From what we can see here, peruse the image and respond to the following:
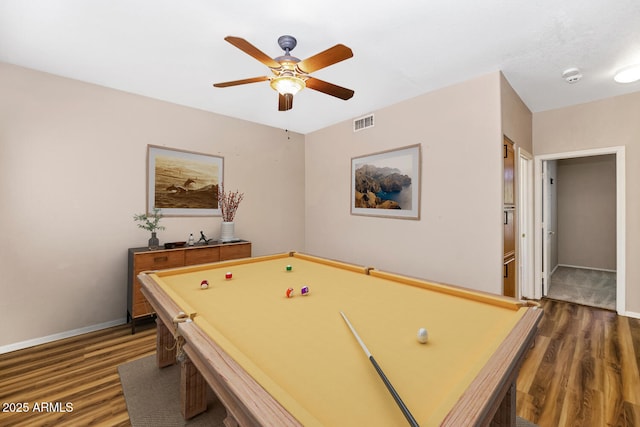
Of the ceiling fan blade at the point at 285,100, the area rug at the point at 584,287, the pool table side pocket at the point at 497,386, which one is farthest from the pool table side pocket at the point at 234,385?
the area rug at the point at 584,287

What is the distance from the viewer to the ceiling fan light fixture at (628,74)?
2.51m

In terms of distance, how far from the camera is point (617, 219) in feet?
10.5

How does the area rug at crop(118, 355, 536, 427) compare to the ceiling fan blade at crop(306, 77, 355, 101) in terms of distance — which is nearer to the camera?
Result: the area rug at crop(118, 355, 536, 427)

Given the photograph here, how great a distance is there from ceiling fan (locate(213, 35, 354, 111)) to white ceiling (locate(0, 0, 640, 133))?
28 cm

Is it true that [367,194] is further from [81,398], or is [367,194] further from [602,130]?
[81,398]

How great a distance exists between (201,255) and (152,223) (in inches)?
25.2

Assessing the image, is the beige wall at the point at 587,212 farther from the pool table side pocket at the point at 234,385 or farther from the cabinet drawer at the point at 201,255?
the pool table side pocket at the point at 234,385

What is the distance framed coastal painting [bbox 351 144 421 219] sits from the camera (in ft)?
10.7

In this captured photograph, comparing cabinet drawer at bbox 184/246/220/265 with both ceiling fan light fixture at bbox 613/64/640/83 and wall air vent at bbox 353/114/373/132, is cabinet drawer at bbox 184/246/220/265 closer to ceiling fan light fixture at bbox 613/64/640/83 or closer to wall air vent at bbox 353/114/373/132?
wall air vent at bbox 353/114/373/132

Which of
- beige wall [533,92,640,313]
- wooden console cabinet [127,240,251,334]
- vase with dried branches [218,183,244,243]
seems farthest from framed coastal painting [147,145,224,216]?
beige wall [533,92,640,313]

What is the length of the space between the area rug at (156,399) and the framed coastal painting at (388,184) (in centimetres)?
221

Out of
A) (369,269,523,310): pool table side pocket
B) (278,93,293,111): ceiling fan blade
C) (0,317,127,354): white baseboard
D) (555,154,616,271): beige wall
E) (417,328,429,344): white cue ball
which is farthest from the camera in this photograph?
(555,154,616,271): beige wall

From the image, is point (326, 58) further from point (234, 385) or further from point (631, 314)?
point (631, 314)

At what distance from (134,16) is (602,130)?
16.0 feet
